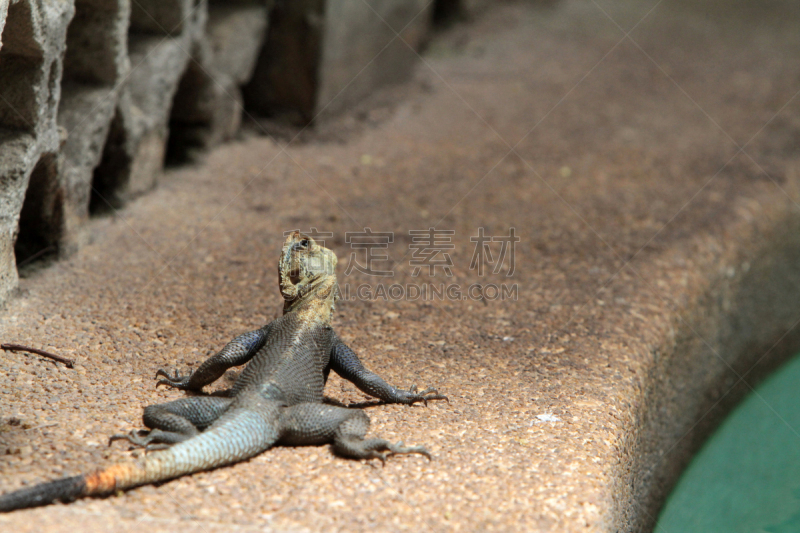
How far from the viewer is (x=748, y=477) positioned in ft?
17.2

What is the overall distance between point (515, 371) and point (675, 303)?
67.9 inches

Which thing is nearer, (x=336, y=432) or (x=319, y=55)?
(x=336, y=432)

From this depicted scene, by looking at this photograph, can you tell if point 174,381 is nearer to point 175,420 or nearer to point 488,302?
point 175,420

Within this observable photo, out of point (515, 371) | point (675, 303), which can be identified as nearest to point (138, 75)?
point (515, 371)

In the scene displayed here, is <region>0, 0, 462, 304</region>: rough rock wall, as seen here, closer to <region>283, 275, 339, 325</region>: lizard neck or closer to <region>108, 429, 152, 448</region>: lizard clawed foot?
<region>108, 429, 152, 448</region>: lizard clawed foot

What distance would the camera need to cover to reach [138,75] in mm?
6102

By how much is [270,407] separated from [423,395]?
828mm

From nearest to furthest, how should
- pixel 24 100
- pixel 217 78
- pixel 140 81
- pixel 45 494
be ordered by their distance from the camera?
pixel 45 494 < pixel 24 100 < pixel 140 81 < pixel 217 78

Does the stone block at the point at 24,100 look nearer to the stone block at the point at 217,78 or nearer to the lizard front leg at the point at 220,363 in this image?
the lizard front leg at the point at 220,363

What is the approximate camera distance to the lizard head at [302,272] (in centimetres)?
370

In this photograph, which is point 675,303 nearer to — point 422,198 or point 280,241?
point 422,198

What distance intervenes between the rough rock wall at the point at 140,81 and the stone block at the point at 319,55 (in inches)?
0.5

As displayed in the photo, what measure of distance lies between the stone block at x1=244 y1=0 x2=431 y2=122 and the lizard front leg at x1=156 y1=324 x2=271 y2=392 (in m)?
4.82

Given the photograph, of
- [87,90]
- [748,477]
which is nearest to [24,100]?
[87,90]
